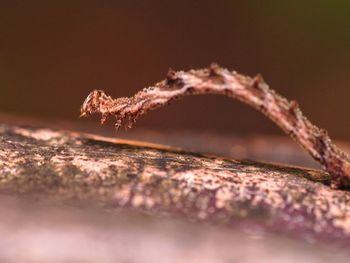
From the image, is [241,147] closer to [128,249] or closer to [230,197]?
[230,197]

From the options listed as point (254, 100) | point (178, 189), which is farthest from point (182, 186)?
point (254, 100)

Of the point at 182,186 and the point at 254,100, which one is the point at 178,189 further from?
the point at 254,100

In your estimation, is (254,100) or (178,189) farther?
(254,100)

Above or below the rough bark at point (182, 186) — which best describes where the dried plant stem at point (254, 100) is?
above

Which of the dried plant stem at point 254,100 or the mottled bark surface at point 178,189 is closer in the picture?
the mottled bark surface at point 178,189

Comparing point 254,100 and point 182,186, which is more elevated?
point 254,100

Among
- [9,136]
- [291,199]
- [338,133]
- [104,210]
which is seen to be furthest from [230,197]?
[338,133]
